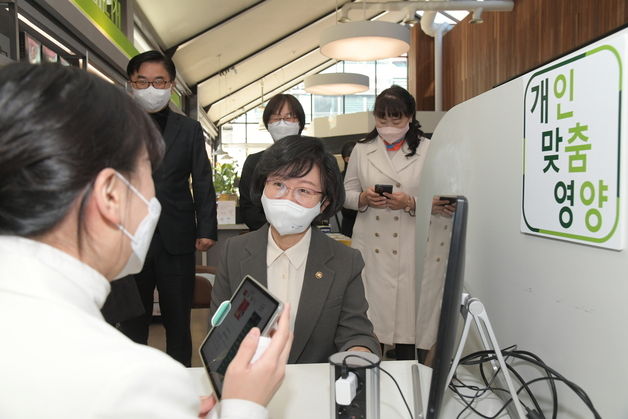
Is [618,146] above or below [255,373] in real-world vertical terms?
above

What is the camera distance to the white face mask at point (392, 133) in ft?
8.53

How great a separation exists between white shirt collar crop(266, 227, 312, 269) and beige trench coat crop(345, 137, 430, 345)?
1022 mm

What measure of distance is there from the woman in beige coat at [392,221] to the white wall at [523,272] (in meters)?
0.78

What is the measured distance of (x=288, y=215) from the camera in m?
1.59

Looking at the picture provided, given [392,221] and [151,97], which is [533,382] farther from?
[151,97]

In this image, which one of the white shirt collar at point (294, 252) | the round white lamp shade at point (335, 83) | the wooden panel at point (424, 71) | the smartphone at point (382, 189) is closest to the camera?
the white shirt collar at point (294, 252)

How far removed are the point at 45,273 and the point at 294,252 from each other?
1.06 m

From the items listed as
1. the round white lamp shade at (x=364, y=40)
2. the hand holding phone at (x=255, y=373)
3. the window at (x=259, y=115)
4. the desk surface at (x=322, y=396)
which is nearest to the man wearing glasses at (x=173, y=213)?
the desk surface at (x=322, y=396)

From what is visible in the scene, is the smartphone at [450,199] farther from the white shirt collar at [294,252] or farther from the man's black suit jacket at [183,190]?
the man's black suit jacket at [183,190]

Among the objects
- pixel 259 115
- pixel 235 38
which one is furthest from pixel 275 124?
pixel 259 115

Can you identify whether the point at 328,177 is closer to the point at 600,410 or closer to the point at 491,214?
the point at 491,214

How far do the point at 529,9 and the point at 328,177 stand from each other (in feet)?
16.0

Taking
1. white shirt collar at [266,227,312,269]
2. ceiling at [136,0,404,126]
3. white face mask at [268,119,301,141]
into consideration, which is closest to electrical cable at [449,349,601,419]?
white shirt collar at [266,227,312,269]

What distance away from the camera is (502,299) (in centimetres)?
132
